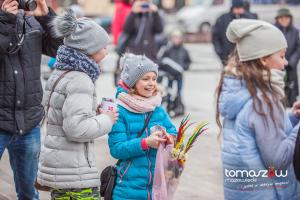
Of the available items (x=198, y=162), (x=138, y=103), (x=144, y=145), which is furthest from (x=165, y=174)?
(x=198, y=162)

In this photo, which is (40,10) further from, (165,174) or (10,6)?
(165,174)

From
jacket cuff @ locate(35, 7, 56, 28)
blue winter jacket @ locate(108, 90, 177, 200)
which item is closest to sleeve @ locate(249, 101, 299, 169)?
blue winter jacket @ locate(108, 90, 177, 200)

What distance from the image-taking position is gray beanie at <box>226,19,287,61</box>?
4.28 metres

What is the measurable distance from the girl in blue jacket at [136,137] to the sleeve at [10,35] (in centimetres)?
77

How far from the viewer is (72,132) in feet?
14.9

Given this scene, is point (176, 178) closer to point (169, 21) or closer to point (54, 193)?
point (54, 193)

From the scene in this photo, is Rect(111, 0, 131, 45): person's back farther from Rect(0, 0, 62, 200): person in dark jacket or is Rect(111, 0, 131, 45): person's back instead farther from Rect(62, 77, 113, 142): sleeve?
Rect(62, 77, 113, 142): sleeve

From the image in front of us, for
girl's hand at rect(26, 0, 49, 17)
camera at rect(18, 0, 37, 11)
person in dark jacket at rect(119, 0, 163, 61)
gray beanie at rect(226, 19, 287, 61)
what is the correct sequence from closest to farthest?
gray beanie at rect(226, 19, 287, 61) → camera at rect(18, 0, 37, 11) → girl's hand at rect(26, 0, 49, 17) → person in dark jacket at rect(119, 0, 163, 61)

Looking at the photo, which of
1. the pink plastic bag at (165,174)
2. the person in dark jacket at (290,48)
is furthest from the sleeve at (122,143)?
the person in dark jacket at (290,48)

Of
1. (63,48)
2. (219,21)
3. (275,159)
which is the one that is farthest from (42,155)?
(219,21)

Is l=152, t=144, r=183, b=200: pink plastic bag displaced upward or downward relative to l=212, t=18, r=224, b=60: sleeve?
upward

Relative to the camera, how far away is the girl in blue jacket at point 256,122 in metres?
4.15

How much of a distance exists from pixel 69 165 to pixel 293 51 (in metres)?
7.57

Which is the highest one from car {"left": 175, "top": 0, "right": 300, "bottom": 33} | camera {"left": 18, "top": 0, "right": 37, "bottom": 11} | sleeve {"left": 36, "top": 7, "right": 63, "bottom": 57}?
camera {"left": 18, "top": 0, "right": 37, "bottom": 11}
